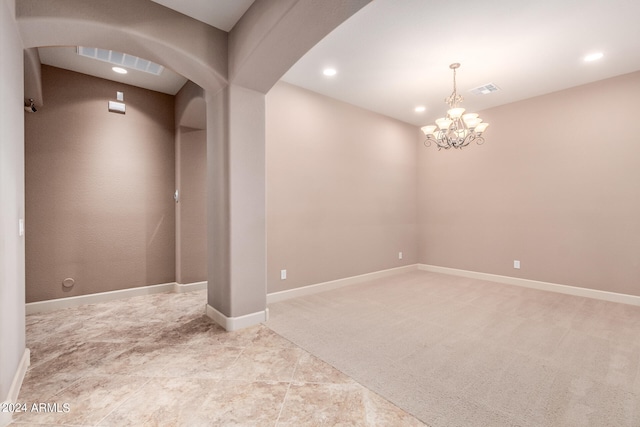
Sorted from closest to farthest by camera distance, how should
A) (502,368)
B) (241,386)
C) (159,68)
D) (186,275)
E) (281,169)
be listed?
(241,386)
(502,368)
(159,68)
(281,169)
(186,275)

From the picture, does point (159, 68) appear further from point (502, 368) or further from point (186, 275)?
point (502, 368)

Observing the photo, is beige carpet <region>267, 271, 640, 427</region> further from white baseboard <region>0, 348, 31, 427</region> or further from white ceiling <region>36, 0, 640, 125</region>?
white ceiling <region>36, 0, 640, 125</region>

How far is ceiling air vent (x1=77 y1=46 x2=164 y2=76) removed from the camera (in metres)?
3.14

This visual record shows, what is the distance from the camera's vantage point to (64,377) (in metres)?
2.08

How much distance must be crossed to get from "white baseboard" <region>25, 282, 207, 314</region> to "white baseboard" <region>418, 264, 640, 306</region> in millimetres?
4627

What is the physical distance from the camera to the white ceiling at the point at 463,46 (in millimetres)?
2590

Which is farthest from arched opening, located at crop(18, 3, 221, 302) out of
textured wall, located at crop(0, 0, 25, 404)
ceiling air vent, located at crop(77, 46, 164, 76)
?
textured wall, located at crop(0, 0, 25, 404)

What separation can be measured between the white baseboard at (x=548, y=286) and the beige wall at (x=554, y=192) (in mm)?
76

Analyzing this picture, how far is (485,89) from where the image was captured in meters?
4.33

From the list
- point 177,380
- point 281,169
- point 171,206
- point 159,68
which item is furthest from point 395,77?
point 177,380

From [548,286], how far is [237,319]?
15.4 ft

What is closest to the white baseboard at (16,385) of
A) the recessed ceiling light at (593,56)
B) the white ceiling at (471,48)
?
the white ceiling at (471,48)

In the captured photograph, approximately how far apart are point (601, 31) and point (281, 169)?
3794mm

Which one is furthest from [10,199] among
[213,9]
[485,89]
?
[485,89]
